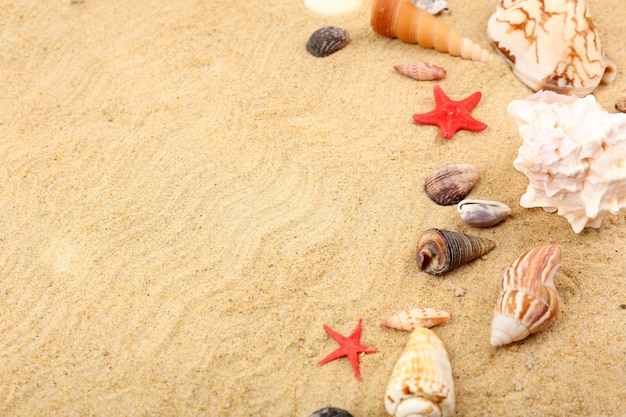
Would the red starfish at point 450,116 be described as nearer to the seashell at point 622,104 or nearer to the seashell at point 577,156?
the seashell at point 577,156

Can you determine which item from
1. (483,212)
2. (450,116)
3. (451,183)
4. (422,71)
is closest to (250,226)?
(451,183)

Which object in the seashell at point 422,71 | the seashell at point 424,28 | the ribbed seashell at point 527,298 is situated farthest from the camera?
the seashell at point 424,28

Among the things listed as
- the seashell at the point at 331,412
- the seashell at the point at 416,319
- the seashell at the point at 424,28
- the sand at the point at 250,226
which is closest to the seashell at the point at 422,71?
the sand at the point at 250,226

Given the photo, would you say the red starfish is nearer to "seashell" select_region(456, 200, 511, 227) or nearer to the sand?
the sand

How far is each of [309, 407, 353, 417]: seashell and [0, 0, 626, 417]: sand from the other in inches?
3.8

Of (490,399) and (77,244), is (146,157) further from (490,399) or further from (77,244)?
(490,399)

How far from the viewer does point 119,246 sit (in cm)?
335

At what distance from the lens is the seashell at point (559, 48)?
12.8ft

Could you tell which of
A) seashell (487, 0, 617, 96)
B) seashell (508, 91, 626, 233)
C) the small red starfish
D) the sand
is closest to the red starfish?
the sand

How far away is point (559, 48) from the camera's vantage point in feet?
12.9

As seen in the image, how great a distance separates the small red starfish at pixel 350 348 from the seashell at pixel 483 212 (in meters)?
0.90

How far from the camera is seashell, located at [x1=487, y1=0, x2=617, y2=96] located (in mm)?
3912

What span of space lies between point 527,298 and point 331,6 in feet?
9.88

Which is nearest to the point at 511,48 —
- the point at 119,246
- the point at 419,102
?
the point at 419,102
